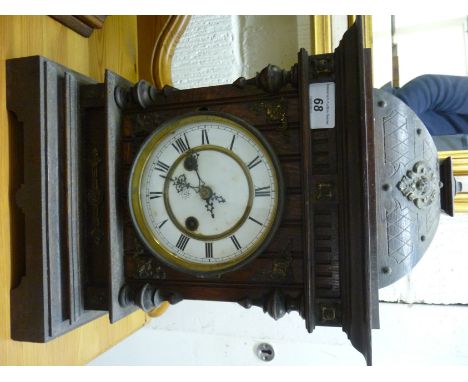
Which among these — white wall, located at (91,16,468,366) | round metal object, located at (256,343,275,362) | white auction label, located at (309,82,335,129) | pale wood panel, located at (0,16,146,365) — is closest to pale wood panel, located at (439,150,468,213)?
white wall, located at (91,16,468,366)

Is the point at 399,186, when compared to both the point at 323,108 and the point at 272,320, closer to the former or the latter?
the point at 323,108

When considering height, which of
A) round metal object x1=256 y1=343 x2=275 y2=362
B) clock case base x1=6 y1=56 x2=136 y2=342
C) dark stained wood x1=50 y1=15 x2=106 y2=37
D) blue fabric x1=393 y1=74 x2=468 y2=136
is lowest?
round metal object x1=256 y1=343 x2=275 y2=362

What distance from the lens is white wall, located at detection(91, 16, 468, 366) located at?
4.43ft

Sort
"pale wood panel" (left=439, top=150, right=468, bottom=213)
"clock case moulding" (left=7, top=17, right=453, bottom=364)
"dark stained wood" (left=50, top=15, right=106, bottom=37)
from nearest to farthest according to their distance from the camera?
"clock case moulding" (left=7, top=17, right=453, bottom=364)
"dark stained wood" (left=50, top=15, right=106, bottom=37)
"pale wood panel" (left=439, top=150, right=468, bottom=213)

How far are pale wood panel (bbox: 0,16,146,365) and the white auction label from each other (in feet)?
1.90

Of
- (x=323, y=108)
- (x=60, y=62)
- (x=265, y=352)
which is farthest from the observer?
(x=265, y=352)

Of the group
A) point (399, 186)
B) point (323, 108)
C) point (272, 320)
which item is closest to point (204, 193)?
point (323, 108)

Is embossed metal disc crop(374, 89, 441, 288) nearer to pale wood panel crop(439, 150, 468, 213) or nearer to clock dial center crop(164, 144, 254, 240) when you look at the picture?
clock dial center crop(164, 144, 254, 240)

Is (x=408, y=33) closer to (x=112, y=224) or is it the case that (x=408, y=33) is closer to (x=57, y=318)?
(x=112, y=224)

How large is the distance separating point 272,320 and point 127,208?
2.72ft

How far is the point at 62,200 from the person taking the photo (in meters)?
0.84

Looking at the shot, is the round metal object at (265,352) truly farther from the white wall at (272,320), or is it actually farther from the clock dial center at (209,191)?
the clock dial center at (209,191)

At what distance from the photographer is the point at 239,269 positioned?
0.82m

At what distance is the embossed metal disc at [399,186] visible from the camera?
0.82m
